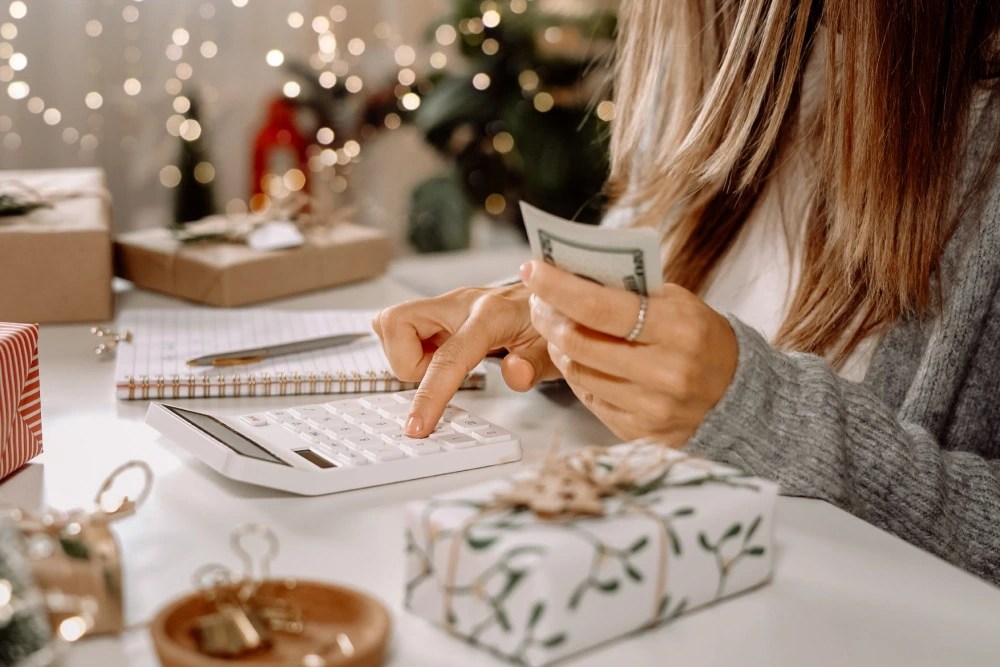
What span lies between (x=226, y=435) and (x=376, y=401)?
0.42ft

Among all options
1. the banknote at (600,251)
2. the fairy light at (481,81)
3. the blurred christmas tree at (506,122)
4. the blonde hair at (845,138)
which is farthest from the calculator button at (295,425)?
the fairy light at (481,81)

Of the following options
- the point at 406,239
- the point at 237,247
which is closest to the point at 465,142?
the point at 406,239

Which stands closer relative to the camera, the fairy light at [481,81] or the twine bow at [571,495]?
the twine bow at [571,495]

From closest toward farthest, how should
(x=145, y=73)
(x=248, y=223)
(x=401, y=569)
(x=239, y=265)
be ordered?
(x=401, y=569)
(x=239, y=265)
(x=248, y=223)
(x=145, y=73)

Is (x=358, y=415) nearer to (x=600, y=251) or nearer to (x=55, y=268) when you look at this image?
(x=600, y=251)

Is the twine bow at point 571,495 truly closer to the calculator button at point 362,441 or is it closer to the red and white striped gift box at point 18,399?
the calculator button at point 362,441

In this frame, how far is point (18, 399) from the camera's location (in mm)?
691

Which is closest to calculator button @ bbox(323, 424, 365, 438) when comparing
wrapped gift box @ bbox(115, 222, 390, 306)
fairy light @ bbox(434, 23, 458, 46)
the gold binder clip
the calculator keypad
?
the calculator keypad

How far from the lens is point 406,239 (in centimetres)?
290

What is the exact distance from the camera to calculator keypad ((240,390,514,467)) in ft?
2.29

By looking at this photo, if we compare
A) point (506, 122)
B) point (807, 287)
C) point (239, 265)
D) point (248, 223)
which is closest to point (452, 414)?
point (807, 287)

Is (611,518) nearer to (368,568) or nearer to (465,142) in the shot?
(368,568)

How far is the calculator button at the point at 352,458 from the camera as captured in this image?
2.23 ft

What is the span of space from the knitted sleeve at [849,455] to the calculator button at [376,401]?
0.23 meters
